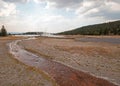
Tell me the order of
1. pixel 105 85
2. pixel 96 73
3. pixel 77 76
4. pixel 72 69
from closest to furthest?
pixel 105 85 → pixel 77 76 → pixel 96 73 → pixel 72 69

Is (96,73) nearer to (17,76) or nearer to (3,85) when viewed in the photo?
(17,76)

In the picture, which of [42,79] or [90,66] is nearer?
[42,79]

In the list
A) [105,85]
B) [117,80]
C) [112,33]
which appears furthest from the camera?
[112,33]

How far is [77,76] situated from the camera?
18.4m

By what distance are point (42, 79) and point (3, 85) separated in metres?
3.39

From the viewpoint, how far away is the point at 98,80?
17.0 metres

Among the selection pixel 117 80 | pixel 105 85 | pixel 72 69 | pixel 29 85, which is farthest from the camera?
pixel 72 69

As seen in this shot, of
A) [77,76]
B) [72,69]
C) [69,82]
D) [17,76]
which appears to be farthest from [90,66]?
[17,76]

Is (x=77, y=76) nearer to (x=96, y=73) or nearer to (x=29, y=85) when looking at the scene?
(x=96, y=73)

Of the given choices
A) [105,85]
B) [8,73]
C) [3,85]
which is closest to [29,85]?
[3,85]

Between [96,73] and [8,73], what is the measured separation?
874 cm

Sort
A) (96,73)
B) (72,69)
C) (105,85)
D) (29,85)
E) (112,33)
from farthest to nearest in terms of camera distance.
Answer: (112,33) → (72,69) → (96,73) → (105,85) → (29,85)

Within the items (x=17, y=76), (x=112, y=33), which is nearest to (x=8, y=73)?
(x=17, y=76)

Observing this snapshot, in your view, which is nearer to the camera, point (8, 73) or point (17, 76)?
point (17, 76)
